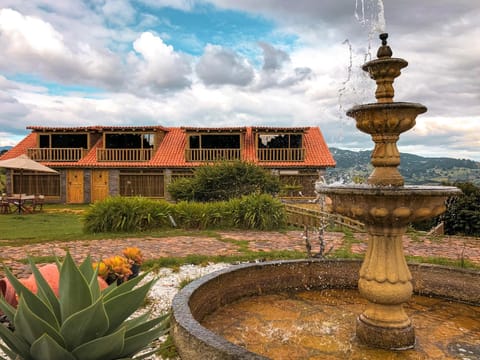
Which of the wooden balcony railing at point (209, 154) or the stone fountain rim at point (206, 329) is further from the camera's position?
the wooden balcony railing at point (209, 154)

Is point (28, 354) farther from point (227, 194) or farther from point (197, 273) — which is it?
point (227, 194)

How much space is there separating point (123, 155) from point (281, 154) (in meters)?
10.9

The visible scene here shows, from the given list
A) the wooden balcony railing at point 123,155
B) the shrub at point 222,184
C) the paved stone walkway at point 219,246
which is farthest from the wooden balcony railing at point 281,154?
the paved stone walkway at point 219,246

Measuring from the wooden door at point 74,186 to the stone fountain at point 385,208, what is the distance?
26296 mm

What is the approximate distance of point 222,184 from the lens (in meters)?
17.3

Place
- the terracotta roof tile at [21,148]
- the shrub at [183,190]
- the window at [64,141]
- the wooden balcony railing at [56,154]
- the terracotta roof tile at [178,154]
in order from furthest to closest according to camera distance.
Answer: the terracotta roof tile at [21,148], the window at [64,141], the wooden balcony railing at [56,154], the terracotta roof tile at [178,154], the shrub at [183,190]

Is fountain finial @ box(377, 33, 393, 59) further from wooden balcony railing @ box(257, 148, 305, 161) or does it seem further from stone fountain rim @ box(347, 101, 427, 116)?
wooden balcony railing @ box(257, 148, 305, 161)

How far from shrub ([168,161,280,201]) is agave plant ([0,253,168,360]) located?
1456 cm

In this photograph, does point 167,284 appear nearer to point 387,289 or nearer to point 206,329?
point 206,329

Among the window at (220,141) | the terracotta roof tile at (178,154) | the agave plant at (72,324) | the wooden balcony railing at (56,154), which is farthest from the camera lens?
the window at (220,141)

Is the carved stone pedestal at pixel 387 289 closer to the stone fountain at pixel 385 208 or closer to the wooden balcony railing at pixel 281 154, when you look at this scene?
the stone fountain at pixel 385 208

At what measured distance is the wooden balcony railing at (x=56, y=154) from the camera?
2869cm

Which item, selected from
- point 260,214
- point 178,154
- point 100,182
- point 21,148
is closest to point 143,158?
point 178,154

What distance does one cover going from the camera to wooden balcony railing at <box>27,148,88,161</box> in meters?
28.7
